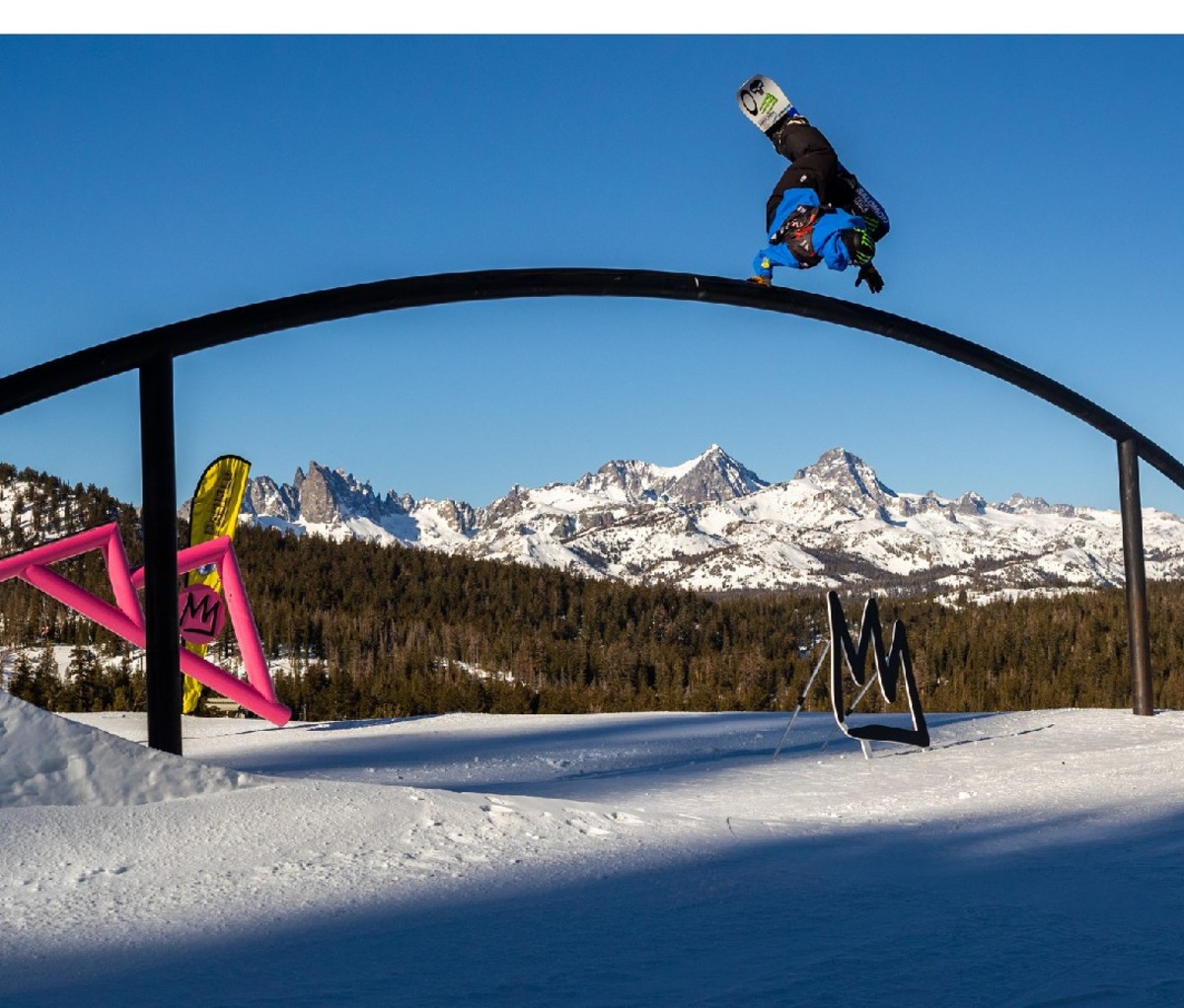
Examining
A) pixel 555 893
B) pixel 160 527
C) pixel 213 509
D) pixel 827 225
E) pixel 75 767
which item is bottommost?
pixel 555 893

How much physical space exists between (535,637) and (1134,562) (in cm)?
5471

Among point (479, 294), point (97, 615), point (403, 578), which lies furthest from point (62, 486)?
point (479, 294)

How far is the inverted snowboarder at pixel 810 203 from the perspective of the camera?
6504 millimetres

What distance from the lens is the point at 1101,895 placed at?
4.11 meters

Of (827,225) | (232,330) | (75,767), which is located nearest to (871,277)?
(827,225)

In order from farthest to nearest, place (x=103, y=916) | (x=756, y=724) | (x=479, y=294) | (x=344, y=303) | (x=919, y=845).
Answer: (x=756, y=724) → (x=479, y=294) → (x=344, y=303) → (x=919, y=845) → (x=103, y=916)

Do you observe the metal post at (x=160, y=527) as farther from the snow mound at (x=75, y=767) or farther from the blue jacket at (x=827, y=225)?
→ the blue jacket at (x=827, y=225)

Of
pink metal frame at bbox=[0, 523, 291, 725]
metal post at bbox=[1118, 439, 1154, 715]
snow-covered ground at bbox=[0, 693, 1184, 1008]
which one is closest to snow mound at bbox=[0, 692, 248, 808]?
snow-covered ground at bbox=[0, 693, 1184, 1008]

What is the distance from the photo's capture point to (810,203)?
6.52 m

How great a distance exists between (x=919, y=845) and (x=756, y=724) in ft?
22.4

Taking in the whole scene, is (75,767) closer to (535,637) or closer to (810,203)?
(810,203)

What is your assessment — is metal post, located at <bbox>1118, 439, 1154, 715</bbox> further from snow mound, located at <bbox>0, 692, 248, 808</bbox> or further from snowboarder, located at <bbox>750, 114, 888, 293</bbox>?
snow mound, located at <bbox>0, 692, 248, 808</bbox>

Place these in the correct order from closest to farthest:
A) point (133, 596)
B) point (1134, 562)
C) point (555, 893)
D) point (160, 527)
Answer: point (555, 893), point (160, 527), point (1134, 562), point (133, 596)

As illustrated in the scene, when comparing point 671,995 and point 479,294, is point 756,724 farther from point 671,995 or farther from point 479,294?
point 671,995
